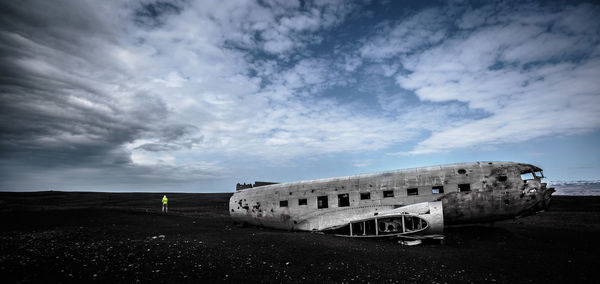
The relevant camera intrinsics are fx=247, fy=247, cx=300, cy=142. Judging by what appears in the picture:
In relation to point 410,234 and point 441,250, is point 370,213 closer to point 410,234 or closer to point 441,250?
point 410,234

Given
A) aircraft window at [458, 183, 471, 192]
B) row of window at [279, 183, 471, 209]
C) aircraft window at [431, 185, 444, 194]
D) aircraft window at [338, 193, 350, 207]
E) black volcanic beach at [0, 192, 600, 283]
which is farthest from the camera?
aircraft window at [338, 193, 350, 207]

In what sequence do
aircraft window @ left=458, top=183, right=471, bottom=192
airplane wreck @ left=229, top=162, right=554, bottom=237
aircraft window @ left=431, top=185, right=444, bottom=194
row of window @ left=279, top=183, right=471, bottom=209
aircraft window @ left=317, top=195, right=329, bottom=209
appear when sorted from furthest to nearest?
aircraft window @ left=317, top=195, right=329, bottom=209
aircraft window @ left=431, top=185, right=444, bottom=194
row of window @ left=279, top=183, right=471, bottom=209
aircraft window @ left=458, top=183, right=471, bottom=192
airplane wreck @ left=229, top=162, right=554, bottom=237

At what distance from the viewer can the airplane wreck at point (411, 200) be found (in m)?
13.7

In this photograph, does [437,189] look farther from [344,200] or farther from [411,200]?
[344,200]

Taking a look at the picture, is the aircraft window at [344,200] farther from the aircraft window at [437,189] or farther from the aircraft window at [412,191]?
the aircraft window at [437,189]

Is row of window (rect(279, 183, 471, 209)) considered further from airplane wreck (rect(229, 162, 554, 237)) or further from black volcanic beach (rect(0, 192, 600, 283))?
black volcanic beach (rect(0, 192, 600, 283))

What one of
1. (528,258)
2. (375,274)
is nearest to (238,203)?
(375,274)

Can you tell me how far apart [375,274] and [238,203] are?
1420 centimetres

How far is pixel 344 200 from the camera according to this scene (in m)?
16.8

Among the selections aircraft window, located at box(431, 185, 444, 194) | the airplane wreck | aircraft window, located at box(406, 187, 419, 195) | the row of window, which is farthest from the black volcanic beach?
aircraft window, located at box(406, 187, 419, 195)

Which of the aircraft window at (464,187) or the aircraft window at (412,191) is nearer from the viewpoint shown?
the aircraft window at (464,187)

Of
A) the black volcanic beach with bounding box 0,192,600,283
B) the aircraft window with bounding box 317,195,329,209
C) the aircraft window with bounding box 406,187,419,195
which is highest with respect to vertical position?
the aircraft window with bounding box 406,187,419,195

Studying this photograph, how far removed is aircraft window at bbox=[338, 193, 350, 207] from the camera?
655 inches

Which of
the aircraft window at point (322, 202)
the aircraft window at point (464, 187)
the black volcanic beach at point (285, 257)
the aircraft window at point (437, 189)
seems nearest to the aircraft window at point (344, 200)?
Result: the aircraft window at point (322, 202)
